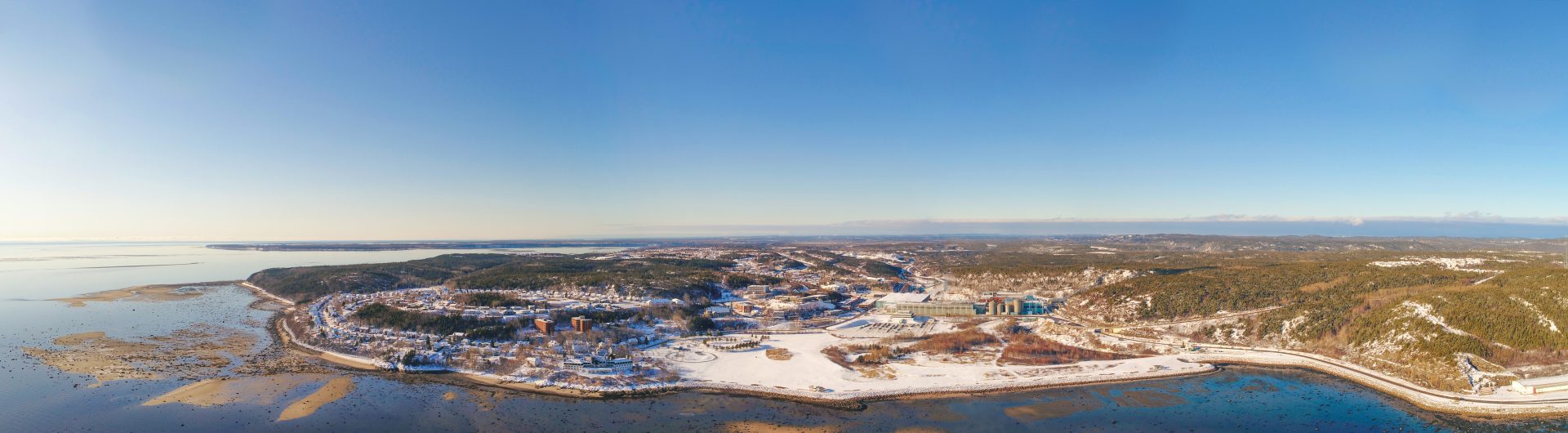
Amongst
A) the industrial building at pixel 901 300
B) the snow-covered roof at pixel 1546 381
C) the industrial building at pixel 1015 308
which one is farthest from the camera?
the industrial building at pixel 901 300

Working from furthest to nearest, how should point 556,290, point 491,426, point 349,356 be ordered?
1. point 556,290
2. point 349,356
3. point 491,426

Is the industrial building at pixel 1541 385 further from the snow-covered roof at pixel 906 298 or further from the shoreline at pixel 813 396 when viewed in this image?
the snow-covered roof at pixel 906 298

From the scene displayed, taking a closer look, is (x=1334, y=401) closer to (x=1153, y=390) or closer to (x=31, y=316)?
(x=1153, y=390)

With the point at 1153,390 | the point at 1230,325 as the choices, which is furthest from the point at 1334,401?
the point at 1230,325

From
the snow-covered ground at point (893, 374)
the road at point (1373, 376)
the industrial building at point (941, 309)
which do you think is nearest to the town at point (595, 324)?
the industrial building at point (941, 309)

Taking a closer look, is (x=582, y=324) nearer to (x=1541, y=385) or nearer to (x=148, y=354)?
(x=148, y=354)

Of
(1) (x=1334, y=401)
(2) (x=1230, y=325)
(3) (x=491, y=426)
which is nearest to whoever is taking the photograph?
(3) (x=491, y=426)

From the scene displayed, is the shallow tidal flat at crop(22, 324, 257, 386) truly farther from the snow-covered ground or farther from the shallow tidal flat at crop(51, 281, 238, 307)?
the shallow tidal flat at crop(51, 281, 238, 307)
